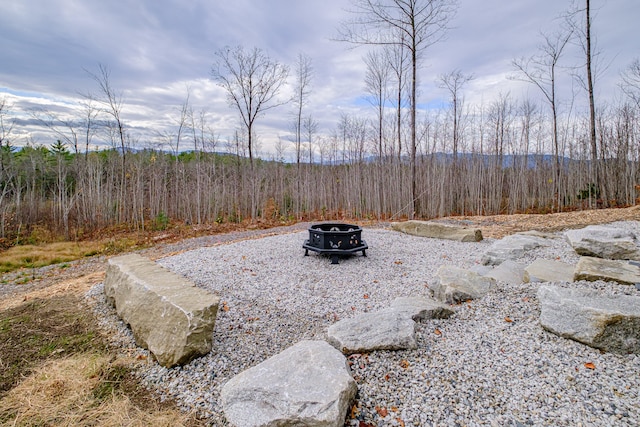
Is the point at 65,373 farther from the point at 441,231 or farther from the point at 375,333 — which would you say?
the point at 441,231

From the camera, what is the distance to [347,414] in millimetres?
1405

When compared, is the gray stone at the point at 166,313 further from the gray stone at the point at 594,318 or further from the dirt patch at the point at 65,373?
the gray stone at the point at 594,318

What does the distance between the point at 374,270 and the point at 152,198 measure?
27.8ft

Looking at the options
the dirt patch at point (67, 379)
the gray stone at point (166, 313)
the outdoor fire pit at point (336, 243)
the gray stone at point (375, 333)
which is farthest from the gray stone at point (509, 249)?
the dirt patch at point (67, 379)

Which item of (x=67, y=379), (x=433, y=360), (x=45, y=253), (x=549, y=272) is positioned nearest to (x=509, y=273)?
(x=549, y=272)

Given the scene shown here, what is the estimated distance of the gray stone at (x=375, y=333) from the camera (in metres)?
1.85

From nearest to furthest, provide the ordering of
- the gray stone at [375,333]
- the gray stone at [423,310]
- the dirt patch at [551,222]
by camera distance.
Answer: the gray stone at [375,333] → the gray stone at [423,310] → the dirt patch at [551,222]

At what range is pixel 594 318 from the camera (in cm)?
166

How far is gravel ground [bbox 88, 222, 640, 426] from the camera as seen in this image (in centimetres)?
135

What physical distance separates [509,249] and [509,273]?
0.94m

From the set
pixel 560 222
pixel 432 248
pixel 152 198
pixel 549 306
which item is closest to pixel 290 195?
pixel 152 198

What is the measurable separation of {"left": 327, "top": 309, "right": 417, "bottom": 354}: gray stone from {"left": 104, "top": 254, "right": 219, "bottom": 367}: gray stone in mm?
864

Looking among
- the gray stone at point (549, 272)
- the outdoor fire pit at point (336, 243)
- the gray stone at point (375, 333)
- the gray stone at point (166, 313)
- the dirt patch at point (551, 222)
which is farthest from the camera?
the dirt patch at point (551, 222)

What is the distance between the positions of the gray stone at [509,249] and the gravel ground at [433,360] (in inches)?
8.4
